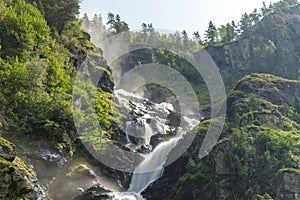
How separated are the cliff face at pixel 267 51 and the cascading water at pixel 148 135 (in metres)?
27.3

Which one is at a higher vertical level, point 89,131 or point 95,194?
point 89,131

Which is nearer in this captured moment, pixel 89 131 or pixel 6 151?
pixel 6 151

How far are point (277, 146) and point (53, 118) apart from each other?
746 inches

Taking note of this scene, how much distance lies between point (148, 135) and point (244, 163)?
1852 cm

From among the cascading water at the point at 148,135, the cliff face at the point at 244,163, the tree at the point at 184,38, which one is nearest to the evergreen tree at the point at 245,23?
the tree at the point at 184,38

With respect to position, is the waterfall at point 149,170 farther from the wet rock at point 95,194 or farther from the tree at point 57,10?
the tree at point 57,10

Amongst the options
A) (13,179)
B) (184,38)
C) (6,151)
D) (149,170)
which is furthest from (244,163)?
(184,38)

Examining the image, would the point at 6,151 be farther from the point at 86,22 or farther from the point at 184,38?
the point at 86,22

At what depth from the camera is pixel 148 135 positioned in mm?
43844

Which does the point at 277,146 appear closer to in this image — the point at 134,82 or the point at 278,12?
the point at 134,82

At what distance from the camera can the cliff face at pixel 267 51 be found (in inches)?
2936

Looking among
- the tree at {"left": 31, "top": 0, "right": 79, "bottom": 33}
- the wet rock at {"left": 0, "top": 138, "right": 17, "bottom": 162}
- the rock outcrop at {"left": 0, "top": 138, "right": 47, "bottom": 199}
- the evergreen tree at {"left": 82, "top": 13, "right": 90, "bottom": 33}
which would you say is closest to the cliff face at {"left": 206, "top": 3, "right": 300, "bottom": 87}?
the evergreen tree at {"left": 82, "top": 13, "right": 90, "bottom": 33}

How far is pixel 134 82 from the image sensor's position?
3022 inches

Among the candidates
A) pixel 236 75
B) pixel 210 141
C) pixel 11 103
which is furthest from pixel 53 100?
pixel 236 75
